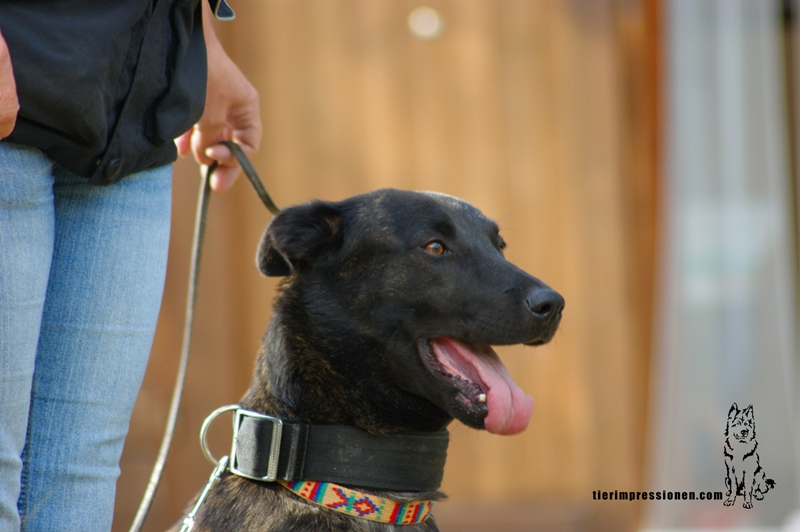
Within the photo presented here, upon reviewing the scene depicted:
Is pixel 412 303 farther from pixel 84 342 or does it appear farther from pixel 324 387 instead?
pixel 84 342

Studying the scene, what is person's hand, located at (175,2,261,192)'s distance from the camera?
197cm

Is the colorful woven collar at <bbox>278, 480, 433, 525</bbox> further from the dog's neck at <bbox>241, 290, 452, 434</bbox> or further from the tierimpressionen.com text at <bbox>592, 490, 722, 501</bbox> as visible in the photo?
the tierimpressionen.com text at <bbox>592, 490, 722, 501</bbox>

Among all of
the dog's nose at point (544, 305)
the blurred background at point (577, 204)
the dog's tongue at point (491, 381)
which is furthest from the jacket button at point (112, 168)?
the blurred background at point (577, 204)

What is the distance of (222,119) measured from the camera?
2.07 meters

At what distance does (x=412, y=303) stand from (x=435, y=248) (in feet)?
0.56

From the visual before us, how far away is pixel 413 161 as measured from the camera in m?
4.50

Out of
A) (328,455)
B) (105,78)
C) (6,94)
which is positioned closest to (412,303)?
(328,455)

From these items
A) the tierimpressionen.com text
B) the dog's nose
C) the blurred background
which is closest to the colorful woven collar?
the dog's nose

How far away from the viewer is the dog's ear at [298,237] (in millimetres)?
2016

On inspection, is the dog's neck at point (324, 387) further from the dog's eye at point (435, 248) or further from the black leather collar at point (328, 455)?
the dog's eye at point (435, 248)

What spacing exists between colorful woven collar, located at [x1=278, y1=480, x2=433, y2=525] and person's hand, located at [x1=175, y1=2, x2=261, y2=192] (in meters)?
0.87

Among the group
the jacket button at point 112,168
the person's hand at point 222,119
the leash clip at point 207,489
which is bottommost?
the leash clip at point 207,489

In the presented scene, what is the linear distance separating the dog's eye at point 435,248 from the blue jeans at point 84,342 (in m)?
0.67

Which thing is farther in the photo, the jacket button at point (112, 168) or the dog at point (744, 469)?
the dog at point (744, 469)
